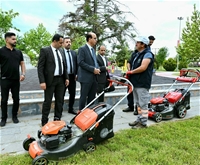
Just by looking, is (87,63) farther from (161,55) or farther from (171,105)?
(161,55)

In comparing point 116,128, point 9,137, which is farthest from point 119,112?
point 9,137

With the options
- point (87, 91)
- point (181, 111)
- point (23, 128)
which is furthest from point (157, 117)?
point (23, 128)

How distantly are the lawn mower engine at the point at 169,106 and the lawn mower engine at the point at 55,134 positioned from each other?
6.52ft

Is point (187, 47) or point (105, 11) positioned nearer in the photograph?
point (105, 11)

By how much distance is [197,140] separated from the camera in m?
2.70

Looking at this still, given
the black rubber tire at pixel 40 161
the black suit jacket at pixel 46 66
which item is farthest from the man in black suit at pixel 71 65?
the black rubber tire at pixel 40 161

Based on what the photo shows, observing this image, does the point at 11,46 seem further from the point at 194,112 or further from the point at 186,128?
the point at 194,112

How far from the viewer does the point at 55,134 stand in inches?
81.1

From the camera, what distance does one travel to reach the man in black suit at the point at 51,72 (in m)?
2.74

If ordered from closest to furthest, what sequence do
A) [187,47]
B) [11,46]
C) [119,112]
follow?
[11,46] → [119,112] → [187,47]

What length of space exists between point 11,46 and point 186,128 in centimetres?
334

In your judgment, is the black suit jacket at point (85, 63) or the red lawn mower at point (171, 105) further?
the red lawn mower at point (171, 105)

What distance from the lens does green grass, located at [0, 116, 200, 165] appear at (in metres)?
2.11

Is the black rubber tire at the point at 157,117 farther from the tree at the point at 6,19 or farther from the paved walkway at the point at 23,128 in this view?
the tree at the point at 6,19
